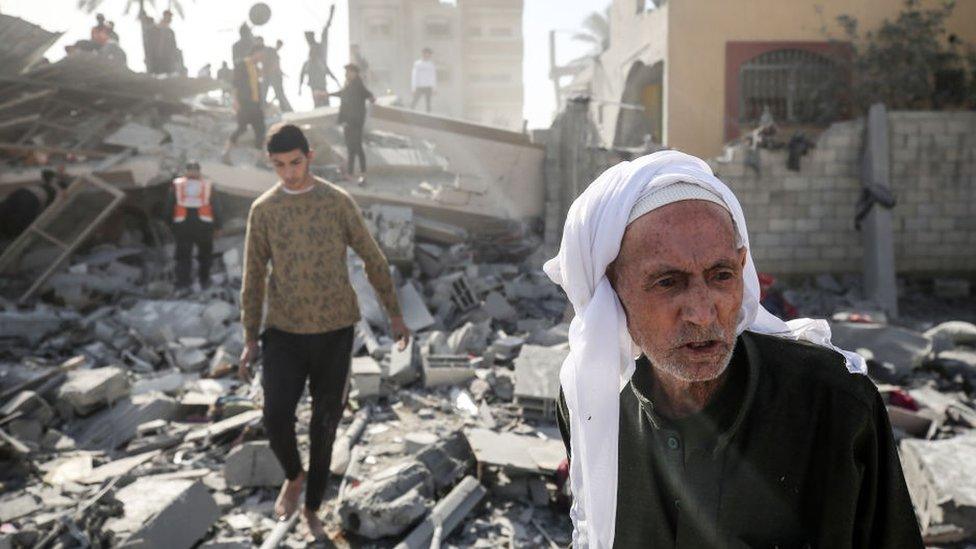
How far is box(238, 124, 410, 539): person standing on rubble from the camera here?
362 cm

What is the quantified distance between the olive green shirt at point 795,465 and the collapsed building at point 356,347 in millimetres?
2547

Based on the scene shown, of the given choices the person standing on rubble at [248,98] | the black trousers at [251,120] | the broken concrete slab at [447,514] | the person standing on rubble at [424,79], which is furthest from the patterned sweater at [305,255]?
the person standing on rubble at [424,79]

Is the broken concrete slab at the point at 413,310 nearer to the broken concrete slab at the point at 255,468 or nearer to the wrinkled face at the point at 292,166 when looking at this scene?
the broken concrete slab at the point at 255,468

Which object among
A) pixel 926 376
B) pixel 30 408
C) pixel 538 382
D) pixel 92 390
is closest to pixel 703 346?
pixel 538 382

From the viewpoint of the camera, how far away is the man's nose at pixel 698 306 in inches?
54.3

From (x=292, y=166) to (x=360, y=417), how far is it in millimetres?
2639

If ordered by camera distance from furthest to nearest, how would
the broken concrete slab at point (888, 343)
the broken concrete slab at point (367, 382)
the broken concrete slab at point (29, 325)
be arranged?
the broken concrete slab at point (29, 325) < the broken concrete slab at point (888, 343) < the broken concrete slab at point (367, 382)

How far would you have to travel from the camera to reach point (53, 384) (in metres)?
6.35

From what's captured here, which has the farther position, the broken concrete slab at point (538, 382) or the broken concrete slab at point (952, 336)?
the broken concrete slab at point (952, 336)

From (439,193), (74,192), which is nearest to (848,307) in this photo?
(439,193)

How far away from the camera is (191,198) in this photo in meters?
9.75

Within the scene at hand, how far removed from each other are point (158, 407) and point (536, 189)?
7540 mm

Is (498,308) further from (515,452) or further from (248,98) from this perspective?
(248,98)

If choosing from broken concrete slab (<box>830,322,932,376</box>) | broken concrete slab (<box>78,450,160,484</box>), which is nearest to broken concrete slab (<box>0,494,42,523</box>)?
broken concrete slab (<box>78,450,160,484</box>)
